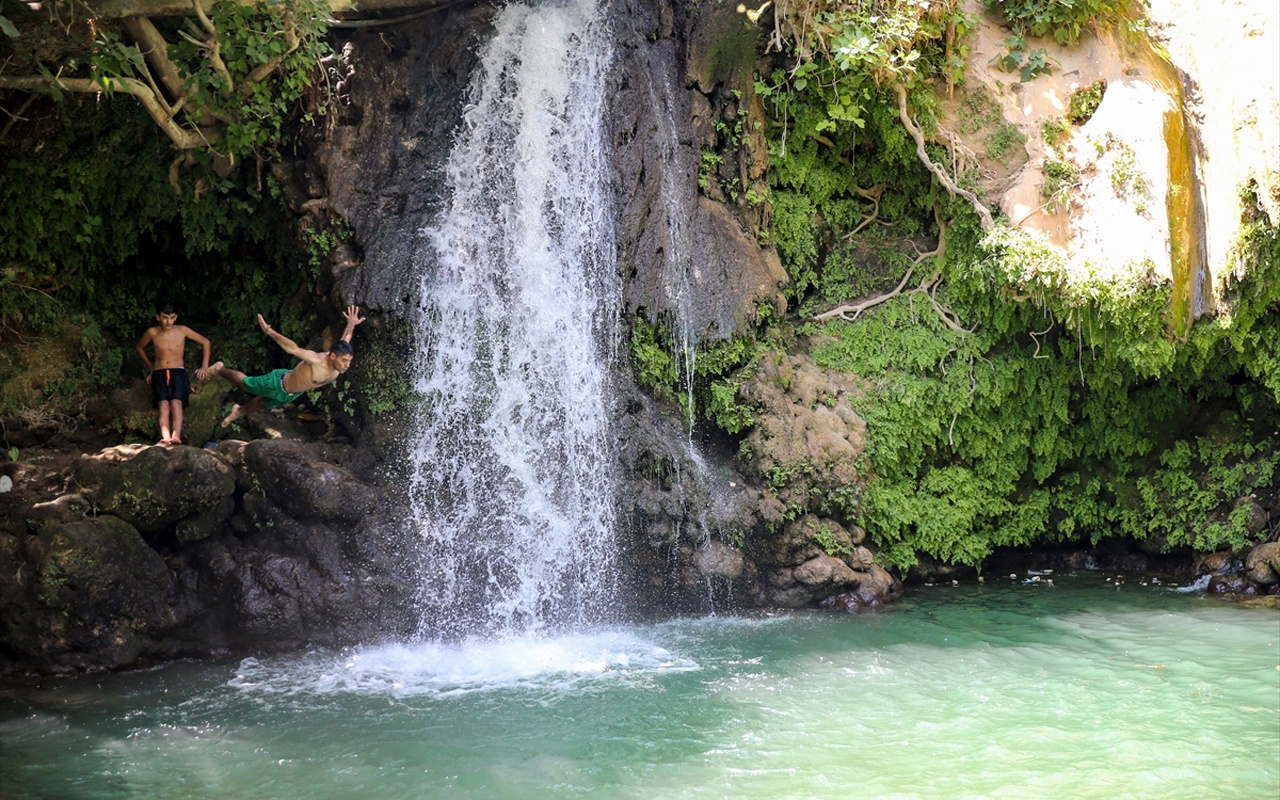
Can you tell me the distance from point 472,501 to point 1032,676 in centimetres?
469

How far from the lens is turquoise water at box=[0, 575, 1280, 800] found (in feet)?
19.8

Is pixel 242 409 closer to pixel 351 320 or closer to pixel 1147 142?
pixel 351 320

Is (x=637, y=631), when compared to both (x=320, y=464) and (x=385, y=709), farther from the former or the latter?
(x=320, y=464)

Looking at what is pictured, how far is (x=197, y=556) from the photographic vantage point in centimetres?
866

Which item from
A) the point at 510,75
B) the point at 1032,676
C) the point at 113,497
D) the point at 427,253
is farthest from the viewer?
the point at 510,75

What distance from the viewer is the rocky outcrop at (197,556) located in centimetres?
798

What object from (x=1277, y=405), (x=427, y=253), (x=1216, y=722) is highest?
(x=427, y=253)

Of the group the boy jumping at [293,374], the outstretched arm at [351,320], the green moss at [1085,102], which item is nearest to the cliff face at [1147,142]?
the green moss at [1085,102]

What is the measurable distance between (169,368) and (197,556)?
6.20ft

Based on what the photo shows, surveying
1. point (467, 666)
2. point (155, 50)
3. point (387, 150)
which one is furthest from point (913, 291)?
point (155, 50)

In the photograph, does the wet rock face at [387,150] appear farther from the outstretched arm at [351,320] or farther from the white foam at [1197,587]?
the white foam at [1197,587]

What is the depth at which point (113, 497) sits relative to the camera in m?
8.30

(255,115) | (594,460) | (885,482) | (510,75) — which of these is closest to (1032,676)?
(885,482)

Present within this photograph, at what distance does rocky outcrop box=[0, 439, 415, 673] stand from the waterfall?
547 millimetres
